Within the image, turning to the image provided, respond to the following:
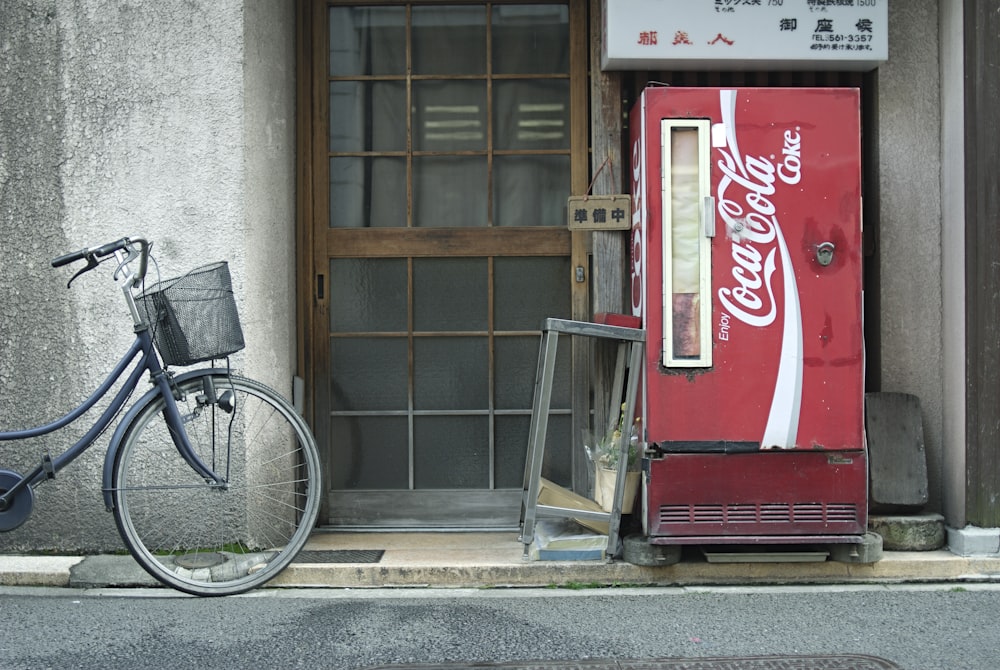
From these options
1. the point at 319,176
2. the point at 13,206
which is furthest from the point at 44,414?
the point at 319,176

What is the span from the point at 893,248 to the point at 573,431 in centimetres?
208

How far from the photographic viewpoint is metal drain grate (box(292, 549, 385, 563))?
479cm

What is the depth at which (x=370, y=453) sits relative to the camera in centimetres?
573

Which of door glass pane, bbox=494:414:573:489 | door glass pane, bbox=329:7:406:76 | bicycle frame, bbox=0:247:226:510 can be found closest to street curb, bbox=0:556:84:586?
bicycle frame, bbox=0:247:226:510

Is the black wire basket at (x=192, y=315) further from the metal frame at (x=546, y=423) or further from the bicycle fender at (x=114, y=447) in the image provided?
the metal frame at (x=546, y=423)

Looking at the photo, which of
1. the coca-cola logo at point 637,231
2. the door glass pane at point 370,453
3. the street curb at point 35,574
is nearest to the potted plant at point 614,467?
the coca-cola logo at point 637,231

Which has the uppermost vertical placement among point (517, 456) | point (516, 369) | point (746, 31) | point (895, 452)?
point (746, 31)

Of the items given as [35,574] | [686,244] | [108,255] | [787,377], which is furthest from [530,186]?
[35,574]

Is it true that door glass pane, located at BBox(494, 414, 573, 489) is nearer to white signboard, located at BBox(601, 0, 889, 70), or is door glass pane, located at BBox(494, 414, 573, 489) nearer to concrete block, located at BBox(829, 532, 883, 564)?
concrete block, located at BBox(829, 532, 883, 564)

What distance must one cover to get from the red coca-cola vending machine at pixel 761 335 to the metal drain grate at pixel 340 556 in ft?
4.73

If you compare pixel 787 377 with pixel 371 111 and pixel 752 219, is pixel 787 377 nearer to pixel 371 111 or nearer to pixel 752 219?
pixel 752 219

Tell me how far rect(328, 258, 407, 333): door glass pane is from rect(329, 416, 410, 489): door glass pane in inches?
22.0

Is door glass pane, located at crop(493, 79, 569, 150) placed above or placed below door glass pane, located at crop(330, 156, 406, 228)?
above

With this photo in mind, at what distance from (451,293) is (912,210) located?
104 inches
